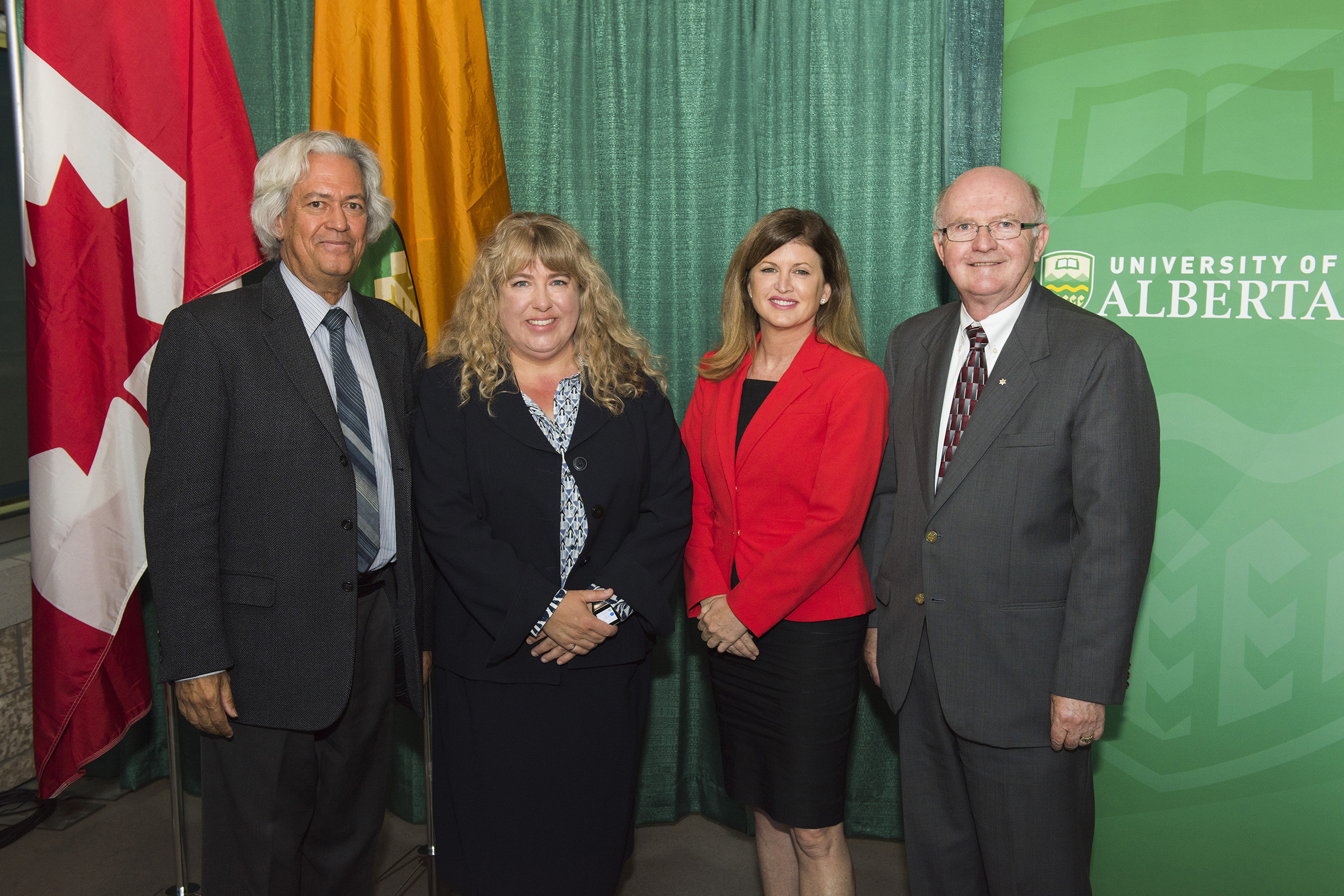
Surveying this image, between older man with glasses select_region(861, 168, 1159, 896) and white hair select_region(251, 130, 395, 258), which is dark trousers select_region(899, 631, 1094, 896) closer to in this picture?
older man with glasses select_region(861, 168, 1159, 896)

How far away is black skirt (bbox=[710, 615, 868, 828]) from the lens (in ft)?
6.68

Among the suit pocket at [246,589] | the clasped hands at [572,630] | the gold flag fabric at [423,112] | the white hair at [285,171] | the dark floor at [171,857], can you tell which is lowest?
the dark floor at [171,857]

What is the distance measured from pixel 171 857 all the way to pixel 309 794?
1396 millimetres

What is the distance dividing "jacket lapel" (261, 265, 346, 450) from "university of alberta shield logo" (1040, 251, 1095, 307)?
1.87 metres

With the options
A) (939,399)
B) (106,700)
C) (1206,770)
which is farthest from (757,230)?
(106,700)

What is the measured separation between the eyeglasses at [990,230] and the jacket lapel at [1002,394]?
169mm

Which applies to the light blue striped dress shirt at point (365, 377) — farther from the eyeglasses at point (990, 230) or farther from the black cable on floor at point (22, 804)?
the black cable on floor at point (22, 804)

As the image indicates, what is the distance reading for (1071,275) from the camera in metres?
2.46

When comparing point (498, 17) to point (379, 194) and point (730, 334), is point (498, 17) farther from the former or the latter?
point (730, 334)

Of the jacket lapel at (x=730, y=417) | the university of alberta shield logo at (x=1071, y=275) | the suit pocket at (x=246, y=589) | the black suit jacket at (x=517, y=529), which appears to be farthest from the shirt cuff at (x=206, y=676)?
the university of alberta shield logo at (x=1071, y=275)

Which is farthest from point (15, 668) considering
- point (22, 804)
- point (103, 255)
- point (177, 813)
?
point (103, 255)

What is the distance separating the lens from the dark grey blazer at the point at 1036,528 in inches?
66.2

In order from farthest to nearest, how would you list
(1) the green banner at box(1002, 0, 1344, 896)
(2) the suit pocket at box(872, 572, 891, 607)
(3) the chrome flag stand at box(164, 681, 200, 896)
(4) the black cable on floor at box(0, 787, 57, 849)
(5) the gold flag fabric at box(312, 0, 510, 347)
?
(4) the black cable on floor at box(0, 787, 57, 849) < (5) the gold flag fabric at box(312, 0, 510, 347) < (3) the chrome flag stand at box(164, 681, 200, 896) < (1) the green banner at box(1002, 0, 1344, 896) < (2) the suit pocket at box(872, 572, 891, 607)

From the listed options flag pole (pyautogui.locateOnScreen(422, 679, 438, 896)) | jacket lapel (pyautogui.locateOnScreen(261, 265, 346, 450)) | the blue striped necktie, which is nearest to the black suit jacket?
the blue striped necktie
